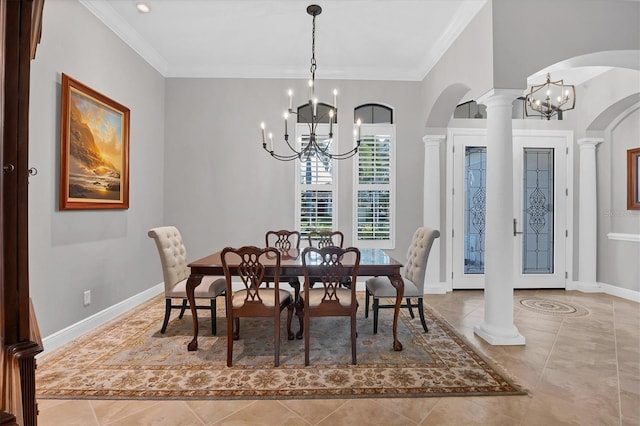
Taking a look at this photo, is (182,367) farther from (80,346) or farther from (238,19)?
(238,19)

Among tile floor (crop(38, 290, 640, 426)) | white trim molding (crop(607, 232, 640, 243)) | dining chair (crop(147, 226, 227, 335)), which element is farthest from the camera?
white trim molding (crop(607, 232, 640, 243))

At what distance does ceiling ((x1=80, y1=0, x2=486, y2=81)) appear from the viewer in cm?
313

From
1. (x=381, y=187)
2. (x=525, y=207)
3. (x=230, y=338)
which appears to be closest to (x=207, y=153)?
(x=381, y=187)

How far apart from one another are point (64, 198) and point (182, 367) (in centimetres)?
183

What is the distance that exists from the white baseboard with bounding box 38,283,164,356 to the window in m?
2.98

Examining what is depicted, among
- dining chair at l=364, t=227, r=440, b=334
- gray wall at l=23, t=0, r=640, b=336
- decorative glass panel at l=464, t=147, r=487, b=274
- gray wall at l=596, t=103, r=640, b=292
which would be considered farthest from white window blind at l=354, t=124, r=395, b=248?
gray wall at l=596, t=103, r=640, b=292

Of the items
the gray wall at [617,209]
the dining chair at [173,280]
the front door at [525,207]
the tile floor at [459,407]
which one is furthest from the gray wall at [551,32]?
the dining chair at [173,280]

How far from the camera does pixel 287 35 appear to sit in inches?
144

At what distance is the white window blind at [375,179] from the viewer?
463 centimetres

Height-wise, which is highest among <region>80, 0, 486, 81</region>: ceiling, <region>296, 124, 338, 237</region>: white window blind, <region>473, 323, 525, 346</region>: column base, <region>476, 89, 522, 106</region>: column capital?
<region>80, 0, 486, 81</region>: ceiling

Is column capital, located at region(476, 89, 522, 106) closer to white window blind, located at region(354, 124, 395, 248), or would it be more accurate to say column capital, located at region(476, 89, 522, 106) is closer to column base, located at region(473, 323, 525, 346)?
white window blind, located at region(354, 124, 395, 248)

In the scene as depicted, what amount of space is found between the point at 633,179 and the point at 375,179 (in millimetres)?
3522

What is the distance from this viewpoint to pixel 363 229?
4621mm

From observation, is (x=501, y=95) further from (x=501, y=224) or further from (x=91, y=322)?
(x=91, y=322)
